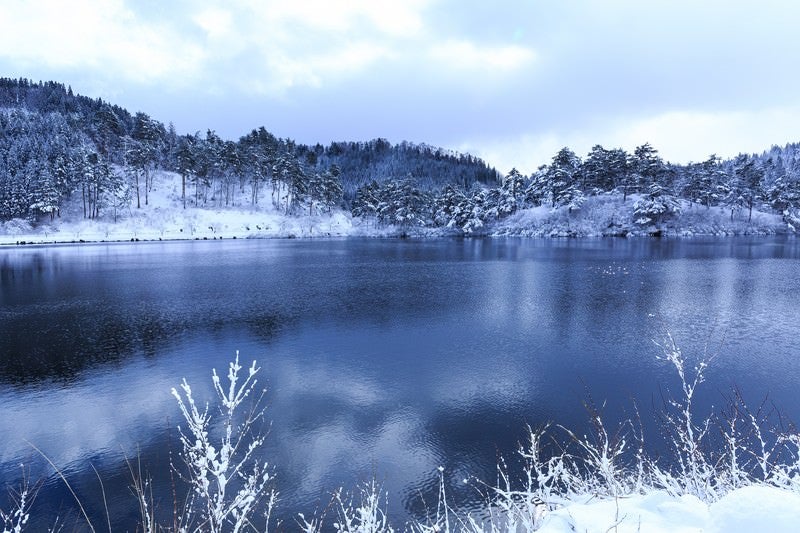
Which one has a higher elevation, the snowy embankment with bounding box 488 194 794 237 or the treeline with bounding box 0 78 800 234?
the treeline with bounding box 0 78 800 234

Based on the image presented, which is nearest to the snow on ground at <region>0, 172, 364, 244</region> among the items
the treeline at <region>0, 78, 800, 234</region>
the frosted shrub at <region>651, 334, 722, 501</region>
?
the treeline at <region>0, 78, 800, 234</region>

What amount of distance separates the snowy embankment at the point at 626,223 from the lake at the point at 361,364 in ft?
183

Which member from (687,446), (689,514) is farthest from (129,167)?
(689,514)

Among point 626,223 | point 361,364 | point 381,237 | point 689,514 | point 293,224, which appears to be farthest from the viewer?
point 381,237

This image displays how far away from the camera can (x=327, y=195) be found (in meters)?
101

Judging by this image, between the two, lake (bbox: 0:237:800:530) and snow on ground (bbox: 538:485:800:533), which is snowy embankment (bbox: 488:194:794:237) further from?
snow on ground (bbox: 538:485:800:533)

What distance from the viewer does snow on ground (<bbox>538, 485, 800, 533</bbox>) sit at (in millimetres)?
3943

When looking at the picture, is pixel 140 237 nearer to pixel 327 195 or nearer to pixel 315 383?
pixel 327 195

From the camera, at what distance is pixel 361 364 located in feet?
49.6

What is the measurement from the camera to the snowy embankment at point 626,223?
84.9 metres

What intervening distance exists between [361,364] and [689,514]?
11.4m

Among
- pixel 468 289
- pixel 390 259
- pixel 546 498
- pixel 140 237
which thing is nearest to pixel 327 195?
pixel 140 237

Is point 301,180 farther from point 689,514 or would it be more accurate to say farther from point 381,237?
point 689,514

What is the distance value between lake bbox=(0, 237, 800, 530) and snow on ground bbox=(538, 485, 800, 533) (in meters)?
3.41
